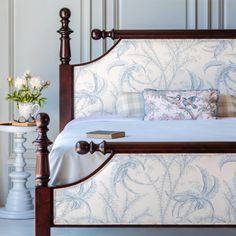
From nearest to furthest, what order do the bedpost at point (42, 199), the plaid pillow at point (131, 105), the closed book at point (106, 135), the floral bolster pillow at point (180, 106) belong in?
1. the bedpost at point (42, 199)
2. the closed book at point (106, 135)
3. the floral bolster pillow at point (180, 106)
4. the plaid pillow at point (131, 105)

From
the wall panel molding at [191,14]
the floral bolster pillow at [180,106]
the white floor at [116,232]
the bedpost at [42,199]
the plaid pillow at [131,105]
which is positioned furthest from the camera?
the wall panel molding at [191,14]

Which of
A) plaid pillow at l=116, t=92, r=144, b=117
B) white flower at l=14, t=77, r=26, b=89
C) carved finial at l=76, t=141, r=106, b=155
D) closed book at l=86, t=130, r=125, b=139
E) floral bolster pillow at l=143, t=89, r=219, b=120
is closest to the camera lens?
carved finial at l=76, t=141, r=106, b=155

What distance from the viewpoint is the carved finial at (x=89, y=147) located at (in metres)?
2.46

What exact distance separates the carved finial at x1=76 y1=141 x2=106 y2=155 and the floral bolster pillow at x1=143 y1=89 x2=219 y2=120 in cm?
145

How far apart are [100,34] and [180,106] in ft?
2.80

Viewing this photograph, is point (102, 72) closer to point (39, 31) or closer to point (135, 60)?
point (135, 60)

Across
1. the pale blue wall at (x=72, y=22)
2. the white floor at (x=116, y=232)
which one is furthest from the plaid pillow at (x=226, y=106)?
the white floor at (x=116, y=232)

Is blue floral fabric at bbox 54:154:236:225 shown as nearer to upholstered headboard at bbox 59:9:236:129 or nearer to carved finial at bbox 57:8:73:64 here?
upholstered headboard at bbox 59:9:236:129

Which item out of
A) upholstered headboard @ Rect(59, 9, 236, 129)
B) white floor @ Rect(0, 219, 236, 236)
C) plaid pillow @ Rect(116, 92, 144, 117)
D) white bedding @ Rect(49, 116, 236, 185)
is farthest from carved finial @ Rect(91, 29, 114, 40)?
white floor @ Rect(0, 219, 236, 236)

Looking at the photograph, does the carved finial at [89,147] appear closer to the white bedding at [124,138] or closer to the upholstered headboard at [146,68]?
the white bedding at [124,138]

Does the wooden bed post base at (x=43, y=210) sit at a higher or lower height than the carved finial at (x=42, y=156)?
lower

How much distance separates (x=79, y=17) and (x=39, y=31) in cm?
33

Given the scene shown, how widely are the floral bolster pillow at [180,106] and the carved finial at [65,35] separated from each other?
2.38 feet

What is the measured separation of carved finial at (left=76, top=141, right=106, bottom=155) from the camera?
2.46m
